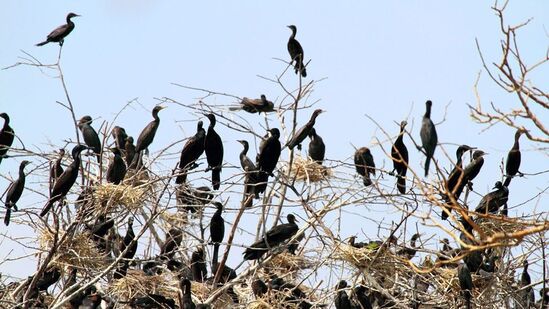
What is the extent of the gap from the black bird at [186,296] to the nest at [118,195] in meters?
1.14

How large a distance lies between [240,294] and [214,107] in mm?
2430

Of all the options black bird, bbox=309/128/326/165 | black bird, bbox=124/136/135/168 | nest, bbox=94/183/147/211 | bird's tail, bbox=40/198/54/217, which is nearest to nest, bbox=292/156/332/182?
black bird, bbox=309/128/326/165

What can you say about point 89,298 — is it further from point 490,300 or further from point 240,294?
point 490,300

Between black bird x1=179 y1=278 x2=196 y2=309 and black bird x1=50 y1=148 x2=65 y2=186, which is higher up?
black bird x1=50 y1=148 x2=65 y2=186

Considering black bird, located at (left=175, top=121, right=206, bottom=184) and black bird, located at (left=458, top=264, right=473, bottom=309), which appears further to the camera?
black bird, located at (left=175, top=121, right=206, bottom=184)

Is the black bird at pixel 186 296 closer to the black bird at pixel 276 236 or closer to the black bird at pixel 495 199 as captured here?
the black bird at pixel 276 236

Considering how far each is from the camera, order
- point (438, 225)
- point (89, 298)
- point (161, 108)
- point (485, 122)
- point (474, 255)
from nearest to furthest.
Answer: point (438, 225), point (485, 122), point (474, 255), point (89, 298), point (161, 108)

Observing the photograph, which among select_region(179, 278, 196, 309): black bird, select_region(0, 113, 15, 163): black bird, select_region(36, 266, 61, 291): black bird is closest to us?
select_region(179, 278, 196, 309): black bird

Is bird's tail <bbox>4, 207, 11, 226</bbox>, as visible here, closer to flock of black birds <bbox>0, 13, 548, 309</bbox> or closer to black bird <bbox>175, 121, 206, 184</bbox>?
flock of black birds <bbox>0, 13, 548, 309</bbox>

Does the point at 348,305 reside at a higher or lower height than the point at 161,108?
lower

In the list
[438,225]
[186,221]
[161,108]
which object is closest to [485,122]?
[438,225]

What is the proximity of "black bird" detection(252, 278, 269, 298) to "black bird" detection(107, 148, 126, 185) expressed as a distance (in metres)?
1.75

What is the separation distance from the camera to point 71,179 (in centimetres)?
996

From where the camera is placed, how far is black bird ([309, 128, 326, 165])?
12.3 m
